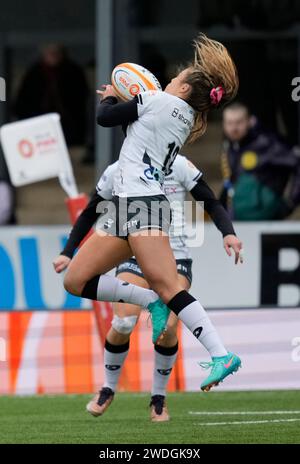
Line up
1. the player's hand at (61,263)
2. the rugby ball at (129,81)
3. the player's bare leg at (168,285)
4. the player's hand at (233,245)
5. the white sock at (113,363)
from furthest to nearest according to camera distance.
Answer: the white sock at (113,363) < the player's hand at (61,263) < the player's hand at (233,245) < the rugby ball at (129,81) < the player's bare leg at (168,285)

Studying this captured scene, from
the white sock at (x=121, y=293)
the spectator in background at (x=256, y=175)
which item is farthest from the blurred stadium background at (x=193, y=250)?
the white sock at (x=121, y=293)

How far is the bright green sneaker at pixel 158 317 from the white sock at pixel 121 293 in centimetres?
5

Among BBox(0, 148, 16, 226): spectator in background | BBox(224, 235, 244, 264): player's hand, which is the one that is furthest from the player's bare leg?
BBox(0, 148, 16, 226): spectator in background

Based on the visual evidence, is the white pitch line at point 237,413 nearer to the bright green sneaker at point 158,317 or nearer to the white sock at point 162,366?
the white sock at point 162,366

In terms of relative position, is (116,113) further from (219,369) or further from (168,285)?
(219,369)

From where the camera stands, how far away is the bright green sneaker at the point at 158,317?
8320mm

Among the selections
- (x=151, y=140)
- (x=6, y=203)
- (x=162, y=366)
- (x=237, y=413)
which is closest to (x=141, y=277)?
(x=162, y=366)

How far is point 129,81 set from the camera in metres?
8.29

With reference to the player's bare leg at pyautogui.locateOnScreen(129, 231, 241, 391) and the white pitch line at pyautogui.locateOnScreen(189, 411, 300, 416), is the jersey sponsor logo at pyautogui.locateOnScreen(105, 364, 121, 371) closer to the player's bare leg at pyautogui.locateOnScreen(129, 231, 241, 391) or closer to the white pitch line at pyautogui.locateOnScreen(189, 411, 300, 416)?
the white pitch line at pyautogui.locateOnScreen(189, 411, 300, 416)

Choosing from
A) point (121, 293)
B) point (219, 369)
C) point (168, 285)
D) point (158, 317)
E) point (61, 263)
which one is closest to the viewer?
point (219, 369)

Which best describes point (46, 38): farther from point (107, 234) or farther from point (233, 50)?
point (107, 234)

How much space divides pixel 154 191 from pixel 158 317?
763 mm

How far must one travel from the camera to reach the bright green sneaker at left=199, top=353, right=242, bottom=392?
7863mm

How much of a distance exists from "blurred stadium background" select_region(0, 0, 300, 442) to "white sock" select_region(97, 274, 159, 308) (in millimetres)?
3456
